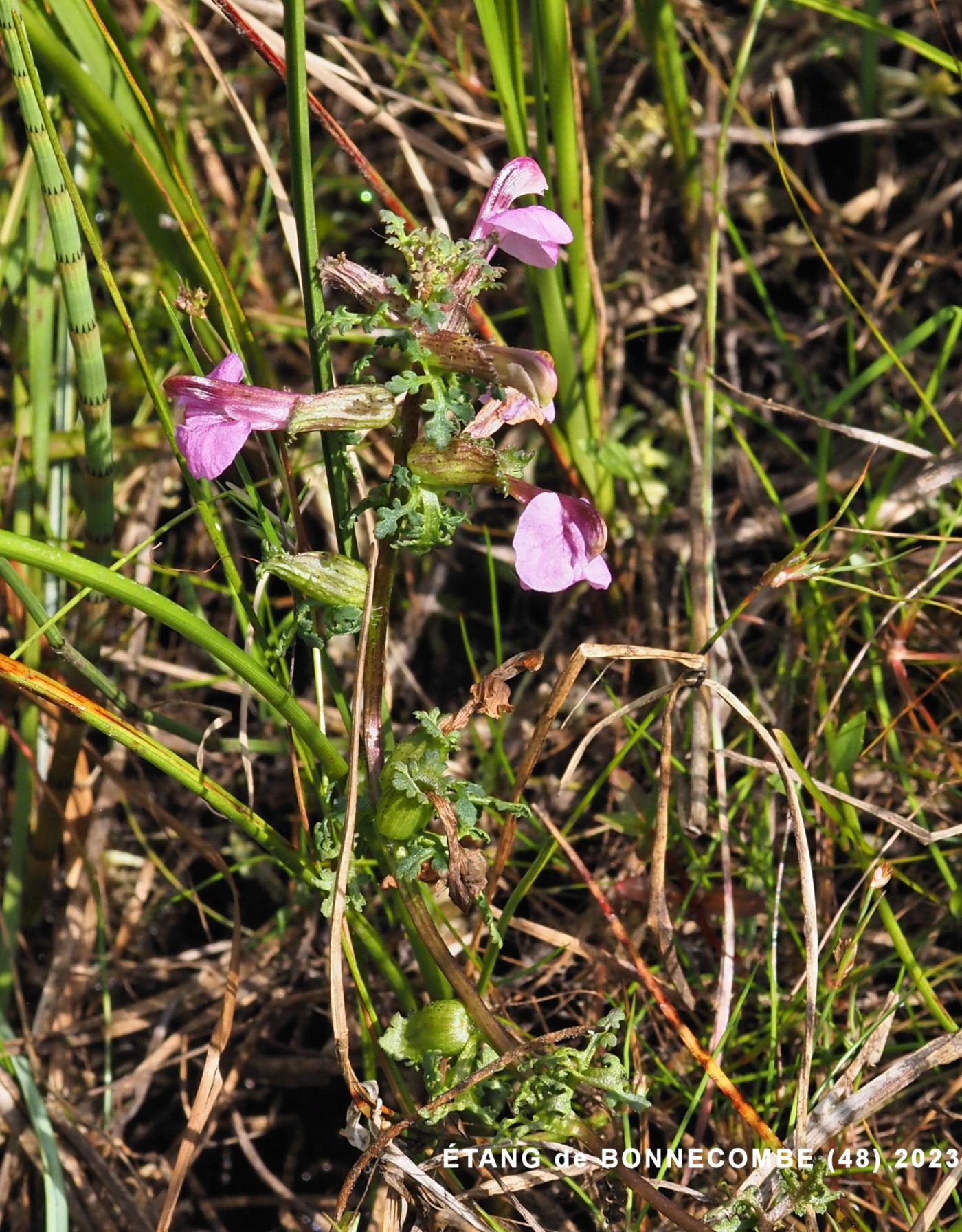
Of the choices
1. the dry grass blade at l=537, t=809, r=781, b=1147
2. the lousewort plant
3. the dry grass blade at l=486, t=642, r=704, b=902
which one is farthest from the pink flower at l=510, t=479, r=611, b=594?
the dry grass blade at l=537, t=809, r=781, b=1147

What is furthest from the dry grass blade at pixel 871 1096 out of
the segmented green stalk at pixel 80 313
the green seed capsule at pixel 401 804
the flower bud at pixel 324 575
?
the segmented green stalk at pixel 80 313

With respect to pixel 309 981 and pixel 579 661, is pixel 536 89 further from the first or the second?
pixel 309 981

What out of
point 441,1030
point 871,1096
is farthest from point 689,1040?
point 441,1030

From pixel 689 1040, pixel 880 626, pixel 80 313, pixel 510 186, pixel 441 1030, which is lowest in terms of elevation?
pixel 689 1040

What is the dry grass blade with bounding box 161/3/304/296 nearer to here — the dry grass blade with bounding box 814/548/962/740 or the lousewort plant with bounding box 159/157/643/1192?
the lousewort plant with bounding box 159/157/643/1192

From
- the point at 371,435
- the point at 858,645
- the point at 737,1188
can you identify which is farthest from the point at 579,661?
the point at 371,435

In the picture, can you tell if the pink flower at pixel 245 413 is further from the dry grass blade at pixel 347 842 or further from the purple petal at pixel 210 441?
the dry grass blade at pixel 347 842

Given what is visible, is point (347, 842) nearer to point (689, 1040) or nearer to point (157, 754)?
point (157, 754)
